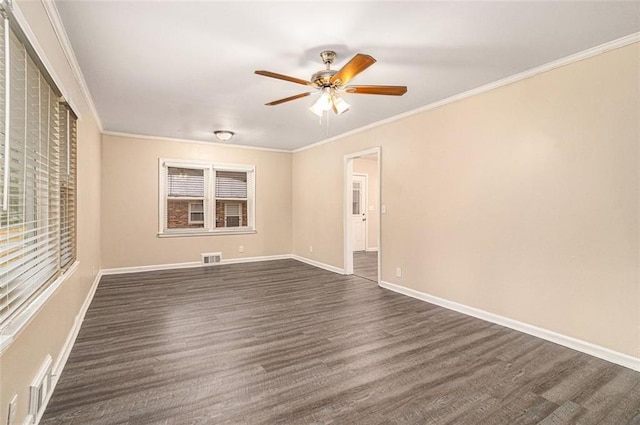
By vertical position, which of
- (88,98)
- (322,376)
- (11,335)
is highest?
(88,98)

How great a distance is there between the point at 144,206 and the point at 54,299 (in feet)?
13.1

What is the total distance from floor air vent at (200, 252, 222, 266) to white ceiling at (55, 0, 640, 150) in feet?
10.9

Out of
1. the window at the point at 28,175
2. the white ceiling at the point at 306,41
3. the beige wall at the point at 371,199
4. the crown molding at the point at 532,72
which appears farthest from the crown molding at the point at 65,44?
the beige wall at the point at 371,199

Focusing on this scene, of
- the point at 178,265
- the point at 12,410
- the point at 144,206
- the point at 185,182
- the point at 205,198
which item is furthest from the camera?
the point at 205,198

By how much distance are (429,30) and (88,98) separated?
3765 millimetres

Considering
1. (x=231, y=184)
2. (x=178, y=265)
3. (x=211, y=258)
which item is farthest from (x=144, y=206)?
(x=231, y=184)

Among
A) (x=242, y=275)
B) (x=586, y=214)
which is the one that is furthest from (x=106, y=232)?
(x=586, y=214)

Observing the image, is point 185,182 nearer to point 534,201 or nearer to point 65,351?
point 65,351

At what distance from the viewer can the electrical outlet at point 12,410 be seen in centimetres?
139

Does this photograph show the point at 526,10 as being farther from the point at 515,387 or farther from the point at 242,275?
the point at 242,275

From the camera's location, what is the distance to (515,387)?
2.14 metres

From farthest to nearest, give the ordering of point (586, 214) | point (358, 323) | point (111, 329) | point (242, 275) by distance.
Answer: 1. point (242, 275)
2. point (358, 323)
3. point (111, 329)
4. point (586, 214)

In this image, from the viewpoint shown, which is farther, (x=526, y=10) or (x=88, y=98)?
(x=88, y=98)

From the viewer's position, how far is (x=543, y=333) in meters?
2.90
